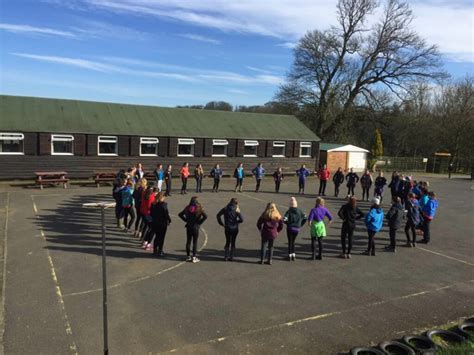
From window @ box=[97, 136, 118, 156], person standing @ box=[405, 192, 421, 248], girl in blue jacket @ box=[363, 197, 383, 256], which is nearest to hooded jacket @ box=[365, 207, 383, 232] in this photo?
girl in blue jacket @ box=[363, 197, 383, 256]

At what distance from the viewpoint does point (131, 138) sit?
85.9ft

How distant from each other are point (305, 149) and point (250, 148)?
554cm

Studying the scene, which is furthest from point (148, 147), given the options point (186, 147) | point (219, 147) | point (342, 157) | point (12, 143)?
point (342, 157)

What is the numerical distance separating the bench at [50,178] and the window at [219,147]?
1059 cm

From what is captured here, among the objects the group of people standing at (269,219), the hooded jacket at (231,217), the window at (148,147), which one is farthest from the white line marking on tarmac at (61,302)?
the window at (148,147)

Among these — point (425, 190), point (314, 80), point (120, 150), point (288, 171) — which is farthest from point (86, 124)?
point (314, 80)

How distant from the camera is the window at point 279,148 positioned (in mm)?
32094

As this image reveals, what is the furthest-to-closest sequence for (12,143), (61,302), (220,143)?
(220,143)
(12,143)
(61,302)

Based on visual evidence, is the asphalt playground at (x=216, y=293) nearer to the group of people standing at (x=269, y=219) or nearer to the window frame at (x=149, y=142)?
the group of people standing at (x=269, y=219)

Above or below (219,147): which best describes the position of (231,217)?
below

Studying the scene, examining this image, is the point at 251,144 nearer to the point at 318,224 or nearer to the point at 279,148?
the point at 279,148

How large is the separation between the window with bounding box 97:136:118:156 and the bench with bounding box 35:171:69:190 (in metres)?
3.26

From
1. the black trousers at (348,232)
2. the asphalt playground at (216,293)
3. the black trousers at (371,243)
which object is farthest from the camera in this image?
the black trousers at (371,243)

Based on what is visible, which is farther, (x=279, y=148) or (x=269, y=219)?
(x=279, y=148)
